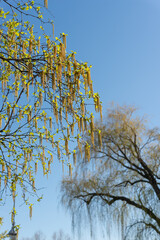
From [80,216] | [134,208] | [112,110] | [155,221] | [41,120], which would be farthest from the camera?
[112,110]

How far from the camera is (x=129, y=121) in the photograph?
11219 mm

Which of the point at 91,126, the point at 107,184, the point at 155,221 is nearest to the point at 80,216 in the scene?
the point at 107,184

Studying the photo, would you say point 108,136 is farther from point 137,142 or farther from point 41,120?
point 41,120

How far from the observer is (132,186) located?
10258 millimetres

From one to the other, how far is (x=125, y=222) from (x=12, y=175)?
5057 millimetres

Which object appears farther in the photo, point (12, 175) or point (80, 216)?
point (80, 216)

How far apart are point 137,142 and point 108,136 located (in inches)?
39.6

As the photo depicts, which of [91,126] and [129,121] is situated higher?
[129,121]

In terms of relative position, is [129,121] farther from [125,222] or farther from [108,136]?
[125,222]

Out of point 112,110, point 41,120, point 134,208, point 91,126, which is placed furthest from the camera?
point 112,110

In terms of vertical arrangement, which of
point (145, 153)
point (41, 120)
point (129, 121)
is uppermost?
point (129, 121)

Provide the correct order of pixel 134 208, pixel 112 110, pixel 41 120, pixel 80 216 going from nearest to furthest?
pixel 41 120, pixel 134 208, pixel 80 216, pixel 112 110

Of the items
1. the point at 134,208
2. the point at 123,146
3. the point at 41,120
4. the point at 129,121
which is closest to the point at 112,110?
the point at 129,121

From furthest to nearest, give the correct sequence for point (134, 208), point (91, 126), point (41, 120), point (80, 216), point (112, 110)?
point (112, 110)
point (80, 216)
point (134, 208)
point (41, 120)
point (91, 126)
